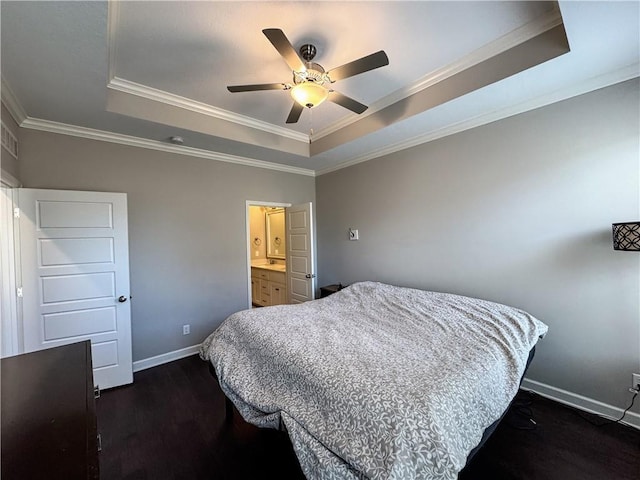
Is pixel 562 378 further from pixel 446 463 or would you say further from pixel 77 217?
pixel 77 217

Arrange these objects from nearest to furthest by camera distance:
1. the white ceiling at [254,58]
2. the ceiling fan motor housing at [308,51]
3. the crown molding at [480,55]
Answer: the white ceiling at [254,58] → the crown molding at [480,55] → the ceiling fan motor housing at [308,51]

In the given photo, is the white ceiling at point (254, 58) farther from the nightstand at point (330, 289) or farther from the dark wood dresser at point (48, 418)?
the nightstand at point (330, 289)

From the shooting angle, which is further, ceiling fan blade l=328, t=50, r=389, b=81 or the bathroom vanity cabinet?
the bathroom vanity cabinet

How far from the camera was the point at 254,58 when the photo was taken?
2.17 meters

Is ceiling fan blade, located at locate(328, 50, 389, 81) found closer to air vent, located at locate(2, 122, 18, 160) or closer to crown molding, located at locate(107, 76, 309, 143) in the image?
crown molding, located at locate(107, 76, 309, 143)

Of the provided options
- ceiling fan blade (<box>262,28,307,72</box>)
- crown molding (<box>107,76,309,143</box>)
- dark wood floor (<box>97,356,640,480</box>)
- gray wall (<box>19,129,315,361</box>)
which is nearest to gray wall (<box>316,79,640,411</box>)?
dark wood floor (<box>97,356,640,480</box>)

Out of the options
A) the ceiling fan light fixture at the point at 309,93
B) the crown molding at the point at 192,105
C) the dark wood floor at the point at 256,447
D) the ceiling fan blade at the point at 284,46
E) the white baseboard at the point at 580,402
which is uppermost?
the crown molding at the point at 192,105

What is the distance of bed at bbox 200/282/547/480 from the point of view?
1129mm

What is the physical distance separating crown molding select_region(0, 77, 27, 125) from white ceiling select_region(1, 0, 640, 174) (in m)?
0.02

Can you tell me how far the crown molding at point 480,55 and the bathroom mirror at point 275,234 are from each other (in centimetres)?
344

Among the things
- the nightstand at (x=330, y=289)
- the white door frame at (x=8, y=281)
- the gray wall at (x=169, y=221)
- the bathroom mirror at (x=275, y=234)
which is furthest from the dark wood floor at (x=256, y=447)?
the bathroom mirror at (x=275, y=234)

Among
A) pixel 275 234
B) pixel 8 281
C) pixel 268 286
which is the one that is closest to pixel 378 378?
pixel 8 281

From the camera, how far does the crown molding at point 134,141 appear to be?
2.66m

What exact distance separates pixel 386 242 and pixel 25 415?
3405 millimetres
